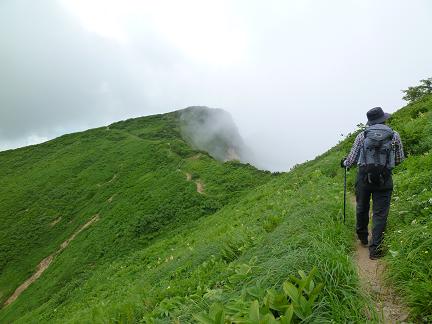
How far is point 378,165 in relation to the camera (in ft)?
22.4

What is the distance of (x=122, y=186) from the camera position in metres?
48.3

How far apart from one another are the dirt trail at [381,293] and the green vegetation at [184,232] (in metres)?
0.19

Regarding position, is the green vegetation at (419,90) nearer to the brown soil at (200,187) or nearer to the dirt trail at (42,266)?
the brown soil at (200,187)

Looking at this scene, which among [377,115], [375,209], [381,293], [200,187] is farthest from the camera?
[200,187]

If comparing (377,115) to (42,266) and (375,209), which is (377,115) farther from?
(42,266)

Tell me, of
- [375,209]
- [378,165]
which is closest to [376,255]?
[375,209]

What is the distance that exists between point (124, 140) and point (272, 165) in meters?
73.3

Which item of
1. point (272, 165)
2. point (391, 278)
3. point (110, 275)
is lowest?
point (272, 165)

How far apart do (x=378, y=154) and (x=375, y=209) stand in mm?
1068

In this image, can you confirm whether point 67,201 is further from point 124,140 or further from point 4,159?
point 4,159

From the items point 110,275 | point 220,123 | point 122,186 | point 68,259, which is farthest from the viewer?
point 220,123

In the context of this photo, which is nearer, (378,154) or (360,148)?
(378,154)

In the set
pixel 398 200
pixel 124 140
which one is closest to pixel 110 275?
pixel 398 200

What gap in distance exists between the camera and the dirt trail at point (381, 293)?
181 inches
